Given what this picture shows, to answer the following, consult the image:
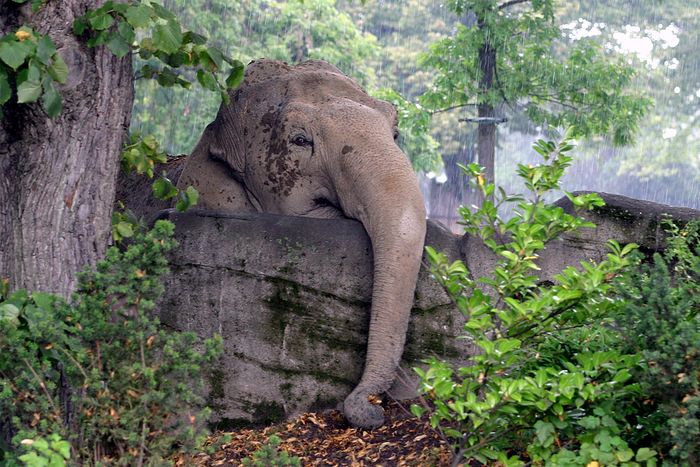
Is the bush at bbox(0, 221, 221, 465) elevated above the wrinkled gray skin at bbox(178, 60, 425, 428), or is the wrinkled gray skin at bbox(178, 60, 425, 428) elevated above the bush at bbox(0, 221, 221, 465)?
the wrinkled gray skin at bbox(178, 60, 425, 428)

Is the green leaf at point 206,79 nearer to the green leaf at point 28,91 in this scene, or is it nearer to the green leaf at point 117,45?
the green leaf at point 117,45

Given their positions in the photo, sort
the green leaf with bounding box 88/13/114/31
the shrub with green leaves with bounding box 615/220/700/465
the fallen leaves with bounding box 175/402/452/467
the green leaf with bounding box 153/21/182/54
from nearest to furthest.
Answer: the shrub with green leaves with bounding box 615/220/700/465 → the green leaf with bounding box 88/13/114/31 → the green leaf with bounding box 153/21/182/54 → the fallen leaves with bounding box 175/402/452/467

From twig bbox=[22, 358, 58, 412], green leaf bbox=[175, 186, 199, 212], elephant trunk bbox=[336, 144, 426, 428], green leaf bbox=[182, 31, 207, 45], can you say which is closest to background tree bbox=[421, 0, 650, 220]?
elephant trunk bbox=[336, 144, 426, 428]

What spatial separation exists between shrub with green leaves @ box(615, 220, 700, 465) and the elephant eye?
329 cm

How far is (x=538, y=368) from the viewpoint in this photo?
471 cm

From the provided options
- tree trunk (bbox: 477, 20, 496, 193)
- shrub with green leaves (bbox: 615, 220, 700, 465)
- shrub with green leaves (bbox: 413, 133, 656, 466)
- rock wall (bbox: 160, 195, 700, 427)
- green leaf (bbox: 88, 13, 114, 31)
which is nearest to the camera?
shrub with green leaves (bbox: 615, 220, 700, 465)

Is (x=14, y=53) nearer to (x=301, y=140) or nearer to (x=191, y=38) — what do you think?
(x=191, y=38)

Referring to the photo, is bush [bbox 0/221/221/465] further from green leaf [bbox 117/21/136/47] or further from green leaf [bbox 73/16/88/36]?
green leaf [bbox 73/16/88/36]

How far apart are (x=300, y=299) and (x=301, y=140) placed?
144 cm

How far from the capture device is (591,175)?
47750 mm

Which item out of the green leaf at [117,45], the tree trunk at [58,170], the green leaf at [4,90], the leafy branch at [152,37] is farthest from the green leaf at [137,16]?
the green leaf at [4,90]

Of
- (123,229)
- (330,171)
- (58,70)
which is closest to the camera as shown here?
(58,70)

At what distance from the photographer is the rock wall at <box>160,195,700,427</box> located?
21.6 ft

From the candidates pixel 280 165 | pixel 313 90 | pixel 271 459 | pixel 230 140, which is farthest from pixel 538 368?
pixel 230 140
